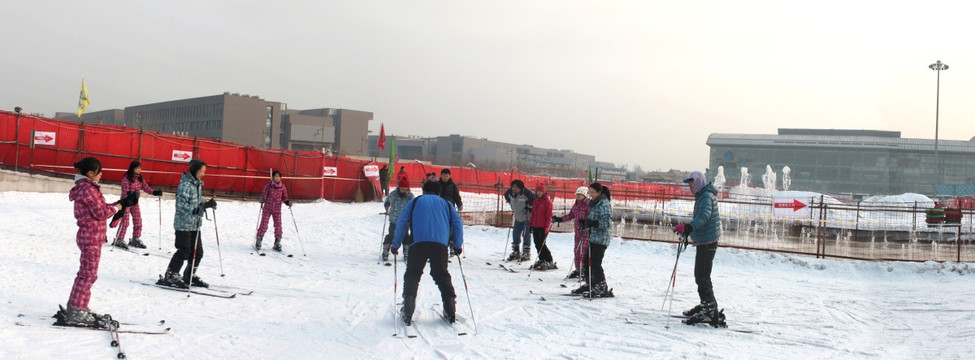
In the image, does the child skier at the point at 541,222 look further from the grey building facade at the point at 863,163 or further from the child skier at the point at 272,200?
the grey building facade at the point at 863,163

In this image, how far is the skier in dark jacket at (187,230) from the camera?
8.71m

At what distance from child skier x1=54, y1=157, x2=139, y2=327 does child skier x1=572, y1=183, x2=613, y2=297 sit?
5795 mm

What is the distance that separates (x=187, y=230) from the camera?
8.77 meters

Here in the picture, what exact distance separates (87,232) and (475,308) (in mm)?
4442

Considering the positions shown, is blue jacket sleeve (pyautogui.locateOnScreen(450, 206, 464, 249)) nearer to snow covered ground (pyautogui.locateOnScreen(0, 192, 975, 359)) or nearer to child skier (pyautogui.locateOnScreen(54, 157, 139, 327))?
snow covered ground (pyautogui.locateOnScreen(0, 192, 975, 359))

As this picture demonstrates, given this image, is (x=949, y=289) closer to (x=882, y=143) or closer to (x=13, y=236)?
(x=13, y=236)

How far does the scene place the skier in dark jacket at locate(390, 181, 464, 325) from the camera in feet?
23.2

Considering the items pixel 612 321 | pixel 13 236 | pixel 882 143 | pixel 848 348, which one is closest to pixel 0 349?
pixel 612 321

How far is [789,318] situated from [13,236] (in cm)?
1254

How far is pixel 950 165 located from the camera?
93.8 meters

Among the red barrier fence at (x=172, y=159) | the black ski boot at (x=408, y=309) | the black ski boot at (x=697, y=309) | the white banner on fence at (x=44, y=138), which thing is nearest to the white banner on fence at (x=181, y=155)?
the red barrier fence at (x=172, y=159)

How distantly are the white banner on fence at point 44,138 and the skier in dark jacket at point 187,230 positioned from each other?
14.1 meters

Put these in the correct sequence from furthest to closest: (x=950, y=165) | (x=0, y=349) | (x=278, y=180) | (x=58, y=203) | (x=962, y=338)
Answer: (x=950, y=165), (x=58, y=203), (x=278, y=180), (x=962, y=338), (x=0, y=349)

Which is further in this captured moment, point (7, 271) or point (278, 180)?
point (278, 180)
